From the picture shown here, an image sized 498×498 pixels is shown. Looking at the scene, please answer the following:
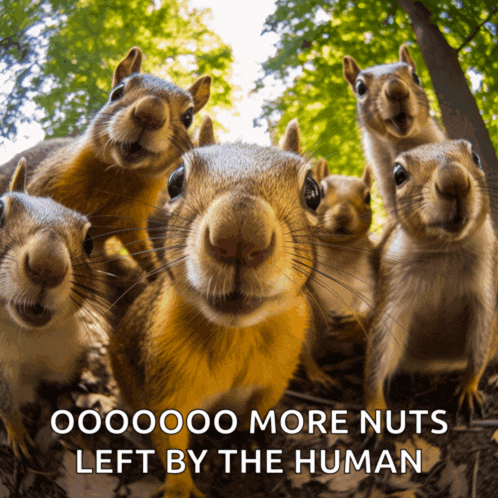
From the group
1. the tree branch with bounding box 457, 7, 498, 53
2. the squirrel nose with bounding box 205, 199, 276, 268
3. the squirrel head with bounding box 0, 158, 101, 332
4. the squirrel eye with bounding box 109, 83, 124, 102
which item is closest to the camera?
the squirrel nose with bounding box 205, 199, 276, 268

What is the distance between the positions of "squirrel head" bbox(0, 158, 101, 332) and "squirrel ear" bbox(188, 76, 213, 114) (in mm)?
298

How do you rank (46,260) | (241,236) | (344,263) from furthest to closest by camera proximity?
(344,263) < (46,260) < (241,236)

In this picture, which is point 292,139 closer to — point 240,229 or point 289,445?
point 240,229

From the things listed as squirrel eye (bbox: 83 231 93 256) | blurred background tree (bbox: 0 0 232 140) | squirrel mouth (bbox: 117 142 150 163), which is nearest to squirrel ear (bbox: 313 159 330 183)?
blurred background tree (bbox: 0 0 232 140)

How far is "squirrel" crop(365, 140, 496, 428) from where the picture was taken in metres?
0.84

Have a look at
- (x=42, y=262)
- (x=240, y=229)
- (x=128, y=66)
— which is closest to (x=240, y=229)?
(x=240, y=229)

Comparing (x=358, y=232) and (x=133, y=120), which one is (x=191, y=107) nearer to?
(x=133, y=120)

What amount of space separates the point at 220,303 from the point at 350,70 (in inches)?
20.7

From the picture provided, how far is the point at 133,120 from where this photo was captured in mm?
848

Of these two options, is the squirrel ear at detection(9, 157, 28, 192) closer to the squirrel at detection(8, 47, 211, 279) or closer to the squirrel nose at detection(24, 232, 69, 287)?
the squirrel at detection(8, 47, 211, 279)

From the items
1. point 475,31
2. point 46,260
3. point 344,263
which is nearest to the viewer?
point 46,260

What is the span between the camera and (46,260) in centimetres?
79

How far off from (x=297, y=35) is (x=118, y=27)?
34 cm

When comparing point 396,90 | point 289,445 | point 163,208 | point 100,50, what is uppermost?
point 100,50
